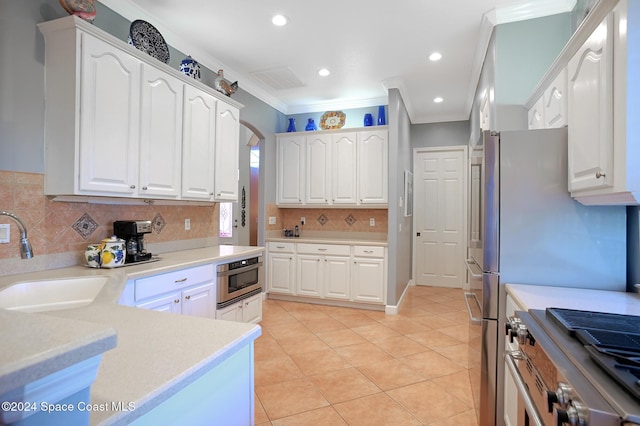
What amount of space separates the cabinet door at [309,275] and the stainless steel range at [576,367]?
120 inches

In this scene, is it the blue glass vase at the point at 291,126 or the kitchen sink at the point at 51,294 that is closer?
the kitchen sink at the point at 51,294

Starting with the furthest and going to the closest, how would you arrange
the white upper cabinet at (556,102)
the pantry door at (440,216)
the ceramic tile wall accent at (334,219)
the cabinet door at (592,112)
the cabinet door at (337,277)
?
the pantry door at (440,216), the ceramic tile wall accent at (334,219), the cabinet door at (337,277), the white upper cabinet at (556,102), the cabinet door at (592,112)

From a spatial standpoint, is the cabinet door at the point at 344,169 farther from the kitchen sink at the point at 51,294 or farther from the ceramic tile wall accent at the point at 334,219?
the kitchen sink at the point at 51,294

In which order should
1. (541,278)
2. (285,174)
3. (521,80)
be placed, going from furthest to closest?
1. (285,174)
2. (521,80)
3. (541,278)

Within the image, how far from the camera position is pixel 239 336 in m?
1.00

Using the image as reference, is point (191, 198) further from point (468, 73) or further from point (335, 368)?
point (468, 73)

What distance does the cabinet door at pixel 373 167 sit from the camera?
4.33 metres

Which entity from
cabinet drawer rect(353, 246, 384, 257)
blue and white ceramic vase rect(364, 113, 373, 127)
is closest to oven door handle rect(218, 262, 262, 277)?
cabinet drawer rect(353, 246, 384, 257)

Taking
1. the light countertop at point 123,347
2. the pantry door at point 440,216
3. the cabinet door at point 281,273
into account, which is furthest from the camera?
the pantry door at point 440,216

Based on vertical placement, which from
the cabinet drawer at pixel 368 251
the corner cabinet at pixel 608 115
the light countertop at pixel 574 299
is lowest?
the cabinet drawer at pixel 368 251

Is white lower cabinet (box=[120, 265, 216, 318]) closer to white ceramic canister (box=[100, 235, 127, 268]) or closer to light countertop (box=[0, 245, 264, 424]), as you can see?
white ceramic canister (box=[100, 235, 127, 268])

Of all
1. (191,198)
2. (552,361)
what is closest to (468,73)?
(191,198)

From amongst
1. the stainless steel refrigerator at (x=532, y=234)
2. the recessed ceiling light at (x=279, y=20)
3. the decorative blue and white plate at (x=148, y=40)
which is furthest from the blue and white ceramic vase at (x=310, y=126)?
the stainless steel refrigerator at (x=532, y=234)

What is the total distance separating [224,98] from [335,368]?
268cm
